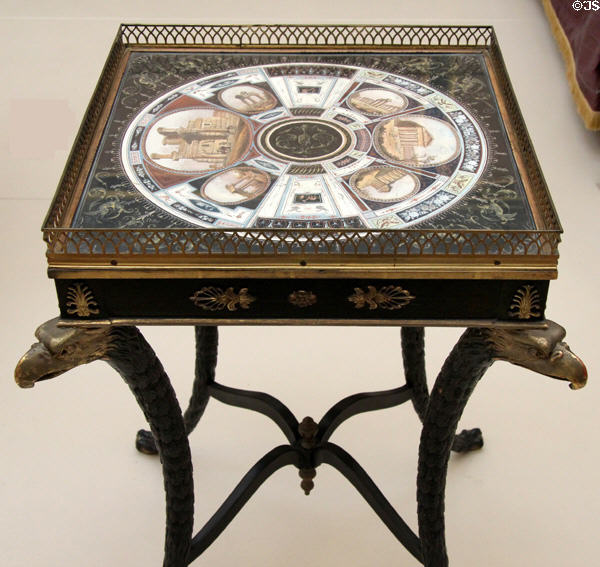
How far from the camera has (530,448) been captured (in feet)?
13.0

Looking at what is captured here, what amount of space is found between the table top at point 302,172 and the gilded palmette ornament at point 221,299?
0.07m

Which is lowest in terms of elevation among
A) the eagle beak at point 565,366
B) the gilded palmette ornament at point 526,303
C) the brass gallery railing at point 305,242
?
the eagle beak at point 565,366

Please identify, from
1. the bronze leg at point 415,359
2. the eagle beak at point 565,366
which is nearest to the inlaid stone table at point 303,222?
the eagle beak at point 565,366

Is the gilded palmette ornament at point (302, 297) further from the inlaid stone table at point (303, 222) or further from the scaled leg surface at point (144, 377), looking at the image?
the scaled leg surface at point (144, 377)

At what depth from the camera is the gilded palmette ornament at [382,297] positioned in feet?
7.89

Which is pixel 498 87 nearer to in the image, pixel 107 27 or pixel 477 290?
pixel 477 290

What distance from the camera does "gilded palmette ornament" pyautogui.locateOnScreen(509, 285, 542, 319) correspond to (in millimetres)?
2400

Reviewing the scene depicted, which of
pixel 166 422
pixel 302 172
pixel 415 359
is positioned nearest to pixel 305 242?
pixel 302 172

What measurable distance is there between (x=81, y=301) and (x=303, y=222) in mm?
589

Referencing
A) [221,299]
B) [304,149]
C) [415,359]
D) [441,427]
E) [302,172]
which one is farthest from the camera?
[415,359]

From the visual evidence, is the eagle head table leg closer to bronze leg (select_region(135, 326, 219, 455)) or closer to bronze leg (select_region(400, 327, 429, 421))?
bronze leg (select_region(400, 327, 429, 421))

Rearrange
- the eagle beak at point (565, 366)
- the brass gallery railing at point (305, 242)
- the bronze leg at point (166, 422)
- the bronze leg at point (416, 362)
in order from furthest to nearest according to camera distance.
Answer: the bronze leg at point (416, 362) → the bronze leg at point (166, 422) → the eagle beak at point (565, 366) → the brass gallery railing at point (305, 242)

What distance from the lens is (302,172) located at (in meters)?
2.65

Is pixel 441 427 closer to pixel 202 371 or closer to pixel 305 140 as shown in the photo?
pixel 305 140
